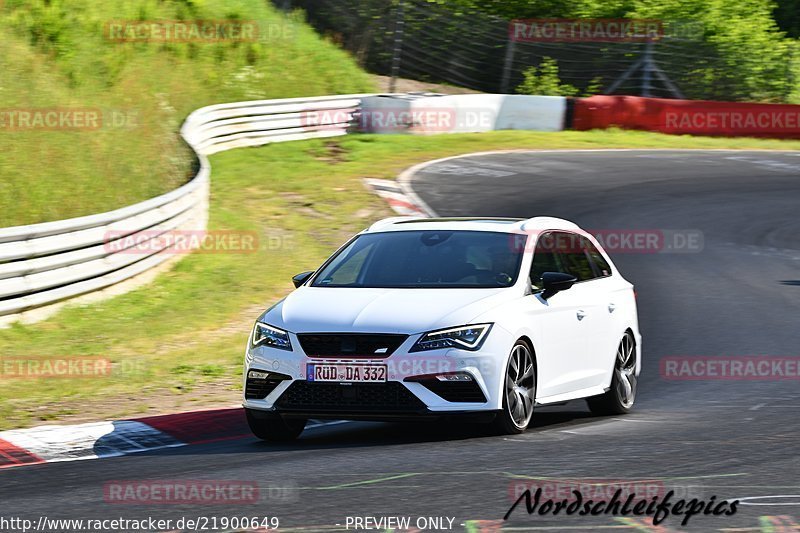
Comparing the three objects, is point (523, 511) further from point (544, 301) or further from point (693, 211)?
point (693, 211)

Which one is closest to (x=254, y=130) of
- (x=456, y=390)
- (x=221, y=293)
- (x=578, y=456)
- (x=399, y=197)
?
(x=399, y=197)

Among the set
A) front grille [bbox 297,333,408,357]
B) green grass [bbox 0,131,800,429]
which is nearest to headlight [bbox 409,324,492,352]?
front grille [bbox 297,333,408,357]

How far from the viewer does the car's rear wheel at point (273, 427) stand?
8.55m

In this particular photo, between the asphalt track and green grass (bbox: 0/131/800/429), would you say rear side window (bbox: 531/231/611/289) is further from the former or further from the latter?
green grass (bbox: 0/131/800/429)

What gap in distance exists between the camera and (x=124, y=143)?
920 inches

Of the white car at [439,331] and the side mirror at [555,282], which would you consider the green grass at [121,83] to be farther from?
the side mirror at [555,282]

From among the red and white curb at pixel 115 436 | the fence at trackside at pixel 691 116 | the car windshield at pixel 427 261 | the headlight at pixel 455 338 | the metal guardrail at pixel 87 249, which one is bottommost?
the fence at trackside at pixel 691 116

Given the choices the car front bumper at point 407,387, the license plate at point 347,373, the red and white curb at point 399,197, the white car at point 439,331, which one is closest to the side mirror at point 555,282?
the white car at point 439,331

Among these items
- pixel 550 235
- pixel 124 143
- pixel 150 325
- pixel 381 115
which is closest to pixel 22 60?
pixel 124 143

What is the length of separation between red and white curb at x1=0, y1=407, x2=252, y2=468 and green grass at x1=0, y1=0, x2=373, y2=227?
807 cm

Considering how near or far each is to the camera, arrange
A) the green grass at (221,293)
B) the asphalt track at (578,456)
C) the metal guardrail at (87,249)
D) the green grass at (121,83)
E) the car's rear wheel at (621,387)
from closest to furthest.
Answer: the asphalt track at (578,456)
the car's rear wheel at (621,387)
the green grass at (221,293)
the metal guardrail at (87,249)
the green grass at (121,83)

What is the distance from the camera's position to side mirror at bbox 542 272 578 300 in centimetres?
889

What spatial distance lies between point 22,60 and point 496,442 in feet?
72.0

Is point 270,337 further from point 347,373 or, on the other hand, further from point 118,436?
point 118,436
